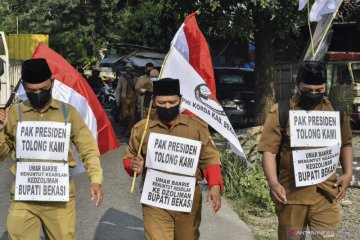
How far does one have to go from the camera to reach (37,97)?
167 inches

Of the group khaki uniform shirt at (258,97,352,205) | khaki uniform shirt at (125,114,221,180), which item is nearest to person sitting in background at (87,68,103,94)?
khaki uniform shirt at (125,114,221,180)

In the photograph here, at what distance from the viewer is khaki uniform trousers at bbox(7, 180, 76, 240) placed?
421 cm

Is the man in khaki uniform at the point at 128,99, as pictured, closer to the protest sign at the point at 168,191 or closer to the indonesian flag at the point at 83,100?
the indonesian flag at the point at 83,100

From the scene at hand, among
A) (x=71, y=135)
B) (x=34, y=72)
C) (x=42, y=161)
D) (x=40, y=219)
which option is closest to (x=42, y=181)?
(x=42, y=161)

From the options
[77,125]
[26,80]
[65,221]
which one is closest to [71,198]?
[65,221]

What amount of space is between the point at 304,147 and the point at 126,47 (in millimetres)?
20239

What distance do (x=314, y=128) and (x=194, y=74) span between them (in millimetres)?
1548

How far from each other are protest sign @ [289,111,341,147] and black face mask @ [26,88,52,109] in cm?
175

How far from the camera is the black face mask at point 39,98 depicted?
424 cm

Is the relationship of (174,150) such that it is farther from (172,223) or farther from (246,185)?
(246,185)

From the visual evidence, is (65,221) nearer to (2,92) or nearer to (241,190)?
(241,190)

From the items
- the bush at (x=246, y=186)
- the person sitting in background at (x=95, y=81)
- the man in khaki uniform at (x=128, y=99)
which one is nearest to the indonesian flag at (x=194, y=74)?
the bush at (x=246, y=186)

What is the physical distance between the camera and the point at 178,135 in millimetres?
4582

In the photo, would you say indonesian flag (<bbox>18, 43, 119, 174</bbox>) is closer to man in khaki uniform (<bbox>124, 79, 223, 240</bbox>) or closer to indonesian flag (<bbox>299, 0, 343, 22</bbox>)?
man in khaki uniform (<bbox>124, 79, 223, 240</bbox>)
